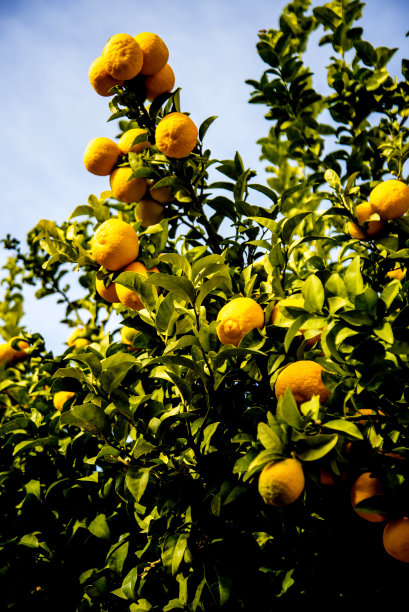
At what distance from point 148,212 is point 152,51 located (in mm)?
607

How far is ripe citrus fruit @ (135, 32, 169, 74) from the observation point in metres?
1.68

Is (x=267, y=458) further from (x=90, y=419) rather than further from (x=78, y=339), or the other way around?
(x=78, y=339)

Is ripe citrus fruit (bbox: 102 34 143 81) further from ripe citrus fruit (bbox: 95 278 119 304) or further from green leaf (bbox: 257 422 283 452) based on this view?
green leaf (bbox: 257 422 283 452)

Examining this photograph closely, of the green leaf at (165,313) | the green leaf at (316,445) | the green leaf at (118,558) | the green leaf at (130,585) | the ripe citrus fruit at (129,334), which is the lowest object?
the green leaf at (130,585)

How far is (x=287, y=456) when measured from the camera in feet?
3.36

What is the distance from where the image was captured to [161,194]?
1853 millimetres

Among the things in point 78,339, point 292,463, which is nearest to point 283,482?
point 292,463

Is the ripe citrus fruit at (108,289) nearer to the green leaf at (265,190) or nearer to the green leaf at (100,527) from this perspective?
the green leaf at (265,190)

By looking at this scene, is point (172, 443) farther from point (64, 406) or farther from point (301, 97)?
point (301, 97)

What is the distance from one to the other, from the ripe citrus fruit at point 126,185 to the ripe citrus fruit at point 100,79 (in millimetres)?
294

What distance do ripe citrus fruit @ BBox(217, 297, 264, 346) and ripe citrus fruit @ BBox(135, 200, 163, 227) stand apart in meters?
0.75

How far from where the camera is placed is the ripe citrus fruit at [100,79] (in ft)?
5.52

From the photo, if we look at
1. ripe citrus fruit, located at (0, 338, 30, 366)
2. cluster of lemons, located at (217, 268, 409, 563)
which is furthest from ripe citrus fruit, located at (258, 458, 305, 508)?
ripe citrus fruit, located at (0, 338, 30, 366)

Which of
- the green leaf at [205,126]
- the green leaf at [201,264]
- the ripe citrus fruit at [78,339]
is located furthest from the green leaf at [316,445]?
the ripe citrus fruit at [78,339]
